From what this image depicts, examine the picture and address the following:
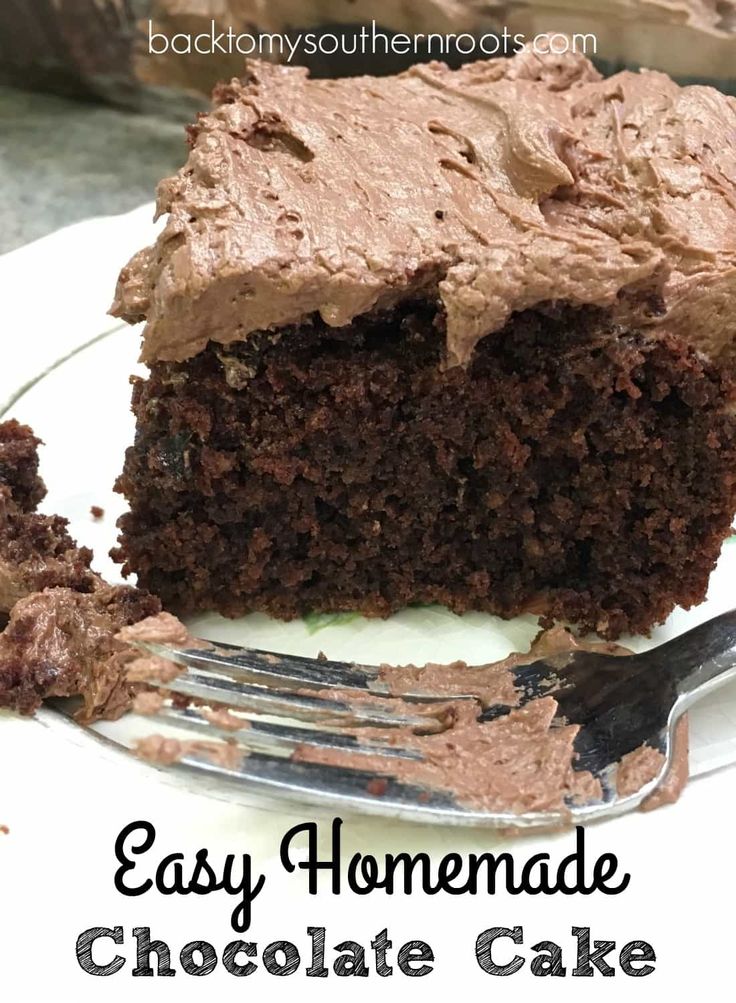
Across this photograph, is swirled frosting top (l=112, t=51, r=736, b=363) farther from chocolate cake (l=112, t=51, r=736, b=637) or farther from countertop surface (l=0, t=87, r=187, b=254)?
countertop surface (l=0, t=87, r=187, b=254)

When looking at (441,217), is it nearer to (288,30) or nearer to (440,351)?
(440,351)

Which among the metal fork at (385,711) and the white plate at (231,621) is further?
the white plate at (231,621)

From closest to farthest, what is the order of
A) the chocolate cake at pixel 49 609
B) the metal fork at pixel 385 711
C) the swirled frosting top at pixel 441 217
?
the metal fork at pixel 385 711, the swirled frosting top at pixel 441 217, the chocolate cake at pixel 49 609

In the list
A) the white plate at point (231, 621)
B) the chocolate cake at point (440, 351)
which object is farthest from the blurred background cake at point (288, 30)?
the white plate at point (231, 621)

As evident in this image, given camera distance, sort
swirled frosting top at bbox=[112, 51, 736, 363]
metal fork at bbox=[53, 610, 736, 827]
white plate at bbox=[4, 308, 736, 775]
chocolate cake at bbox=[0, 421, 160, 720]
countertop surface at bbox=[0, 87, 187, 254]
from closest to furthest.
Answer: metal fork at bbox=[53, 610, 736, 827] < swirled frosting top at bbox=[112, 51, 736, 363] < chocolate cake at bbox=[0, 421, 160, 720] < white plate at bbox=[4, 308, 736, 775] < countertop surface at bbox=[0, 87, 187, 254]

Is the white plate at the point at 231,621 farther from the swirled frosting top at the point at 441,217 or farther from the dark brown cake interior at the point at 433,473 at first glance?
the swirled frosting top at the point at 441,217

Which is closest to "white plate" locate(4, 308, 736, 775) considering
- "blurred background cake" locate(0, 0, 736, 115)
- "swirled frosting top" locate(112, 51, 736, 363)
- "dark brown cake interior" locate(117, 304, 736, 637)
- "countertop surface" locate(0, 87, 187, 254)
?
"dark brown cake interior" locate(117, 304, 736, 637)

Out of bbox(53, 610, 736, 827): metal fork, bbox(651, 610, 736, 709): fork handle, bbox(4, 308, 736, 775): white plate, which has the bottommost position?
bbox(53, 610, 736, 827): metal fork

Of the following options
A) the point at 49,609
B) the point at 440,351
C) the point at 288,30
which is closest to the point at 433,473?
the point at 440,351
